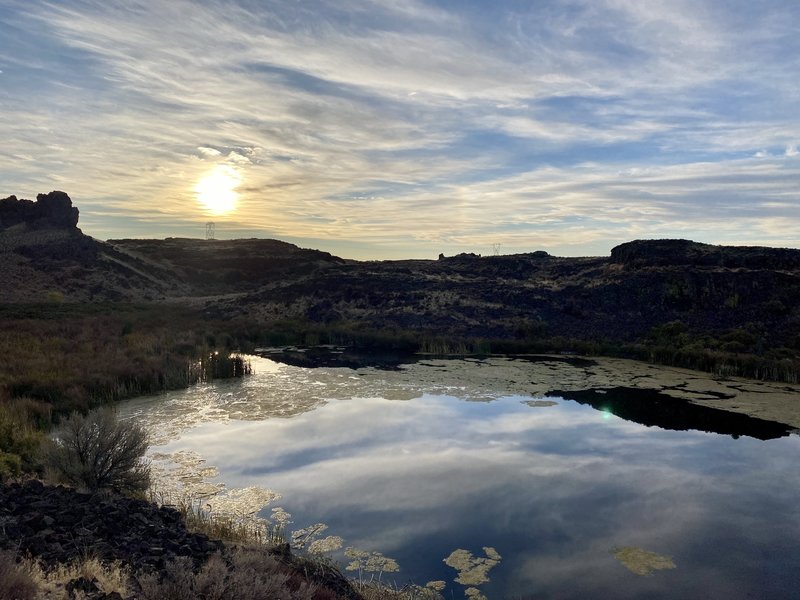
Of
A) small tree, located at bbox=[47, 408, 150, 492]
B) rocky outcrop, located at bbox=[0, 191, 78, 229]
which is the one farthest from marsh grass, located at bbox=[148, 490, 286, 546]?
rocky outcrop, located at bbox=[0, 191, 78, 229]

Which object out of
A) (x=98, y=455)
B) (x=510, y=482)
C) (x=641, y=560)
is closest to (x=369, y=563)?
(x=641, y=560)

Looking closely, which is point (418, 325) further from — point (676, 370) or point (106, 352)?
point (106, 352)

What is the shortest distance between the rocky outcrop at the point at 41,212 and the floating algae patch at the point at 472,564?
98.1 meters

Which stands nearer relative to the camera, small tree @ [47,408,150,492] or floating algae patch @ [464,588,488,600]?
floating algae patch @ [464,588,488,600]

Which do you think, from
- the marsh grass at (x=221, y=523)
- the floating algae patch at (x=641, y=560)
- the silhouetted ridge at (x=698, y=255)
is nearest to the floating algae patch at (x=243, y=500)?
the marsh grass at (x=221, y=523)

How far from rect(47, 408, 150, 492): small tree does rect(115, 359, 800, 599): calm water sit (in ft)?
7.24

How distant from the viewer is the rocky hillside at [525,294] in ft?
131

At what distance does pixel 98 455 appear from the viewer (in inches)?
471

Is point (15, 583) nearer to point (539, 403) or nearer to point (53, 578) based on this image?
point (53, 578)

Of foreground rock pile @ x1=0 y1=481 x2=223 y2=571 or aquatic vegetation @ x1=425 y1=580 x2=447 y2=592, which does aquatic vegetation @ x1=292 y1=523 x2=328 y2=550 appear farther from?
aquatic vegetation @ x1=425 y1=580 x2=447 y2=592

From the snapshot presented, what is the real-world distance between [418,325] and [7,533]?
131 ft

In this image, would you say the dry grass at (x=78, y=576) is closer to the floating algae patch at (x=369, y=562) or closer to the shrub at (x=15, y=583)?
the shrub at (x=15, y=583)

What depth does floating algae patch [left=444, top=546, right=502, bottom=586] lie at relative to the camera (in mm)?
9953

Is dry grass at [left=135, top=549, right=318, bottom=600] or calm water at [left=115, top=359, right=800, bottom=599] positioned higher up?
dry grass at [left=135, top=549, right=318, bottom=600]
